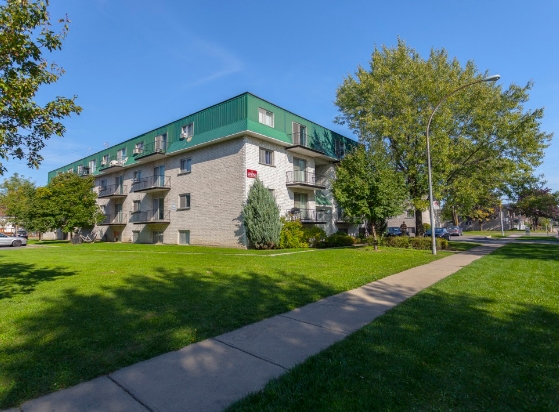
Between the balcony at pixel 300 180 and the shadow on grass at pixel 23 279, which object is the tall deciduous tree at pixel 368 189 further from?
the shadow on grass at pixel 23 279

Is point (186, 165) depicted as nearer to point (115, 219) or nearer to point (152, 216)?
point (152, 216)

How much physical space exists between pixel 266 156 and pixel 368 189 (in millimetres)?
7978

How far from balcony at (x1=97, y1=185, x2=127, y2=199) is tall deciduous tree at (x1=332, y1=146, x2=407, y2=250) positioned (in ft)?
76.6

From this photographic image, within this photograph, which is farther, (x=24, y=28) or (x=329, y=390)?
(x=24, y=28)

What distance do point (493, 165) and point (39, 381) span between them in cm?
2444

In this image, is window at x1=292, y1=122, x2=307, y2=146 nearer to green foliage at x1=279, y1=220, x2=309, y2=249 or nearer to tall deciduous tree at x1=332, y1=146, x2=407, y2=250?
tall deciduous tree at x1=332, y1=146, x2=407, y2=250

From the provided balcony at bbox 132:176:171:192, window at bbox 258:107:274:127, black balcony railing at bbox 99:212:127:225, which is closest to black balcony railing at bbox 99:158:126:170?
balcony at bbox 132:176:171:192

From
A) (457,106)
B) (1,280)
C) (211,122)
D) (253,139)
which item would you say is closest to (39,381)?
(1,280)

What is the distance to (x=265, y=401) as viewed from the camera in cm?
268

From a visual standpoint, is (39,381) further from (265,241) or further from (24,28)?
(265,241)

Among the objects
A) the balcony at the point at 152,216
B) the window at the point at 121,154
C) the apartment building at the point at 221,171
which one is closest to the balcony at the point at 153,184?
the apartment building at the point at 221,171

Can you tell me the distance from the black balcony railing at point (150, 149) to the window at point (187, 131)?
102 inches

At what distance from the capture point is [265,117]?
22.1 metres

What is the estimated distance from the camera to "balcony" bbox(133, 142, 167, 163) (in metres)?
26.0
